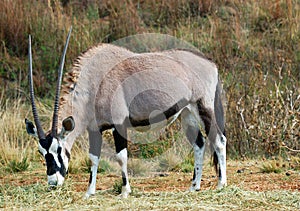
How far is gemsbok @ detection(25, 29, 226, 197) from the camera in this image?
6984mm

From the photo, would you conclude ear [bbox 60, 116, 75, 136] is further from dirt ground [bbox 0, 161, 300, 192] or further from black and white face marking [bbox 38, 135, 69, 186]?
dirt ground [bbox 0, 161, 300, 192]

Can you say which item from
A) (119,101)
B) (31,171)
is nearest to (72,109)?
(119,101)

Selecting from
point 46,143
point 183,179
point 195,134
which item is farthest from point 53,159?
point 183,179

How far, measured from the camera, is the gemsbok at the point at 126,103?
6.98 metres

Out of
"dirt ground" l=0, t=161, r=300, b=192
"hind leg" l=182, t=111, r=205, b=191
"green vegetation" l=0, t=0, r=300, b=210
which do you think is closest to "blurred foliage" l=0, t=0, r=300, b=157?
"green vegetation" l=0, t=0, r=300, b=210

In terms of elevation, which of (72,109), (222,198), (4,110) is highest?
(72,109)

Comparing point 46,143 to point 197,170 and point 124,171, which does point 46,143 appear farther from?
point 197,170

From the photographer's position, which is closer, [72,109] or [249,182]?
[72,109]

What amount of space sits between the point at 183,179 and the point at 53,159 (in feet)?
7.94

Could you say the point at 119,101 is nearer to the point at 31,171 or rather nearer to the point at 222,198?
the point at 222,198

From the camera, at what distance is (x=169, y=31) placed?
1408 centimetres

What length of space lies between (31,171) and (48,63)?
172 inches

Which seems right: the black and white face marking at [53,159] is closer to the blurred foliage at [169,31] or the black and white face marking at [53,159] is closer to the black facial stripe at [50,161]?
the black facial stripe at [50,161]

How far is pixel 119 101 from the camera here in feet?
23.9
